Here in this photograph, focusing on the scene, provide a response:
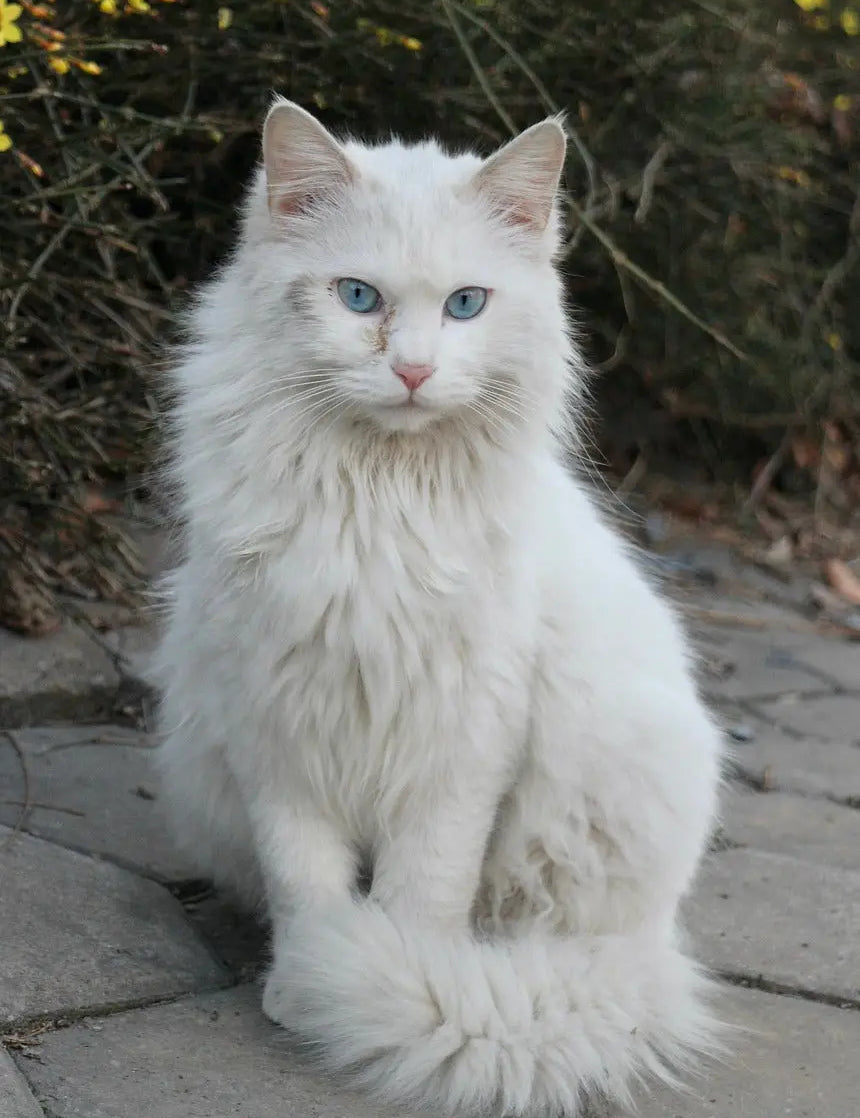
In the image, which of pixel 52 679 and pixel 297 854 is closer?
pixel 297 854

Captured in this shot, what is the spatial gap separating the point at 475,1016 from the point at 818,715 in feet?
7.42

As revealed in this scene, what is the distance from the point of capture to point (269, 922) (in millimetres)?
2436

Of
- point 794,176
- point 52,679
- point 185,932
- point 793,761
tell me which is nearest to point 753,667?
point 793,761

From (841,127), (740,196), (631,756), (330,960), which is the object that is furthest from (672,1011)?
(841,127)

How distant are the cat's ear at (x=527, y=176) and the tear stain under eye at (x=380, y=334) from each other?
0.82 feet

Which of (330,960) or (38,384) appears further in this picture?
(38,384)

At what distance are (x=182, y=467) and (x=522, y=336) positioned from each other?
56cm

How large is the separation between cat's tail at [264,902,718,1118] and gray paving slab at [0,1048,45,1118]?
1.29ft

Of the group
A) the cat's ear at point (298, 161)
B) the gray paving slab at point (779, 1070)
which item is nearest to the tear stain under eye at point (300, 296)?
the cat's ear at point (298, 161)

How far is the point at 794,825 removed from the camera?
3150 mm

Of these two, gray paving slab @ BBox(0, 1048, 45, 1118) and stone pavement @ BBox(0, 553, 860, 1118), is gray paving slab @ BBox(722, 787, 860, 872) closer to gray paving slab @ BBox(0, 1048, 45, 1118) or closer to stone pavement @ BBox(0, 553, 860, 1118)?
stone pavement @ BBox(0, 553, 860, 1118)

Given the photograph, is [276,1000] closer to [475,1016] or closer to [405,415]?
[475,1016]

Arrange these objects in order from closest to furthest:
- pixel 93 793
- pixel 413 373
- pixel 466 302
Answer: pixel 413 373 < pixel 466 302 < pixel 93 793

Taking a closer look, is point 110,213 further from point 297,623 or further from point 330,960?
point 330,960
